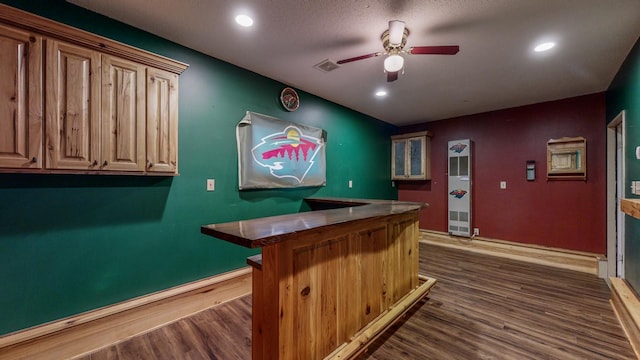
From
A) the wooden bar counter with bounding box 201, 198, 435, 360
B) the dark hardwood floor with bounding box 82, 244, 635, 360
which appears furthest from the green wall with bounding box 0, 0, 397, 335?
the wooden bar counter with bounding box 201, 198, 435, 360

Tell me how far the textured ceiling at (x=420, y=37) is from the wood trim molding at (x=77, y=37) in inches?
13.7

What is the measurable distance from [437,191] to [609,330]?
10.9 feet

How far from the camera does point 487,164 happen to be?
4.69 metres

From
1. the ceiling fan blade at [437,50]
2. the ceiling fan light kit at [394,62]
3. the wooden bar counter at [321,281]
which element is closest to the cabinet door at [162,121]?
the wooden bar counter at [321,281]

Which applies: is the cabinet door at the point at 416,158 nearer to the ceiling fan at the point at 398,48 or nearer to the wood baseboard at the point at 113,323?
the ceiling fan at the point at 398,48

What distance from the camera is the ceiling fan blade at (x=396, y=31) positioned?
1988mm

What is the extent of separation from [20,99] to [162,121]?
80 centimetres

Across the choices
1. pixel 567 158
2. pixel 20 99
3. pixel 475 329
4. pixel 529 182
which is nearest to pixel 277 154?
pixel 20 99

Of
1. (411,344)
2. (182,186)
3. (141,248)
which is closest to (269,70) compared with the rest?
(182,186)

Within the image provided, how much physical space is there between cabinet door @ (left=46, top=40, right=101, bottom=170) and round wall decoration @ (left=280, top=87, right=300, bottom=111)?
6.48 ft

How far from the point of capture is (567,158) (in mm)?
3898

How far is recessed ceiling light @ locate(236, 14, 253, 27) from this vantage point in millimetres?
2075

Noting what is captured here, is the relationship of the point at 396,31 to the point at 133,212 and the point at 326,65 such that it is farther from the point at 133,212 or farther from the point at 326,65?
the point at 133,212

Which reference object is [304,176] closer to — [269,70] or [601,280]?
[269,70]
